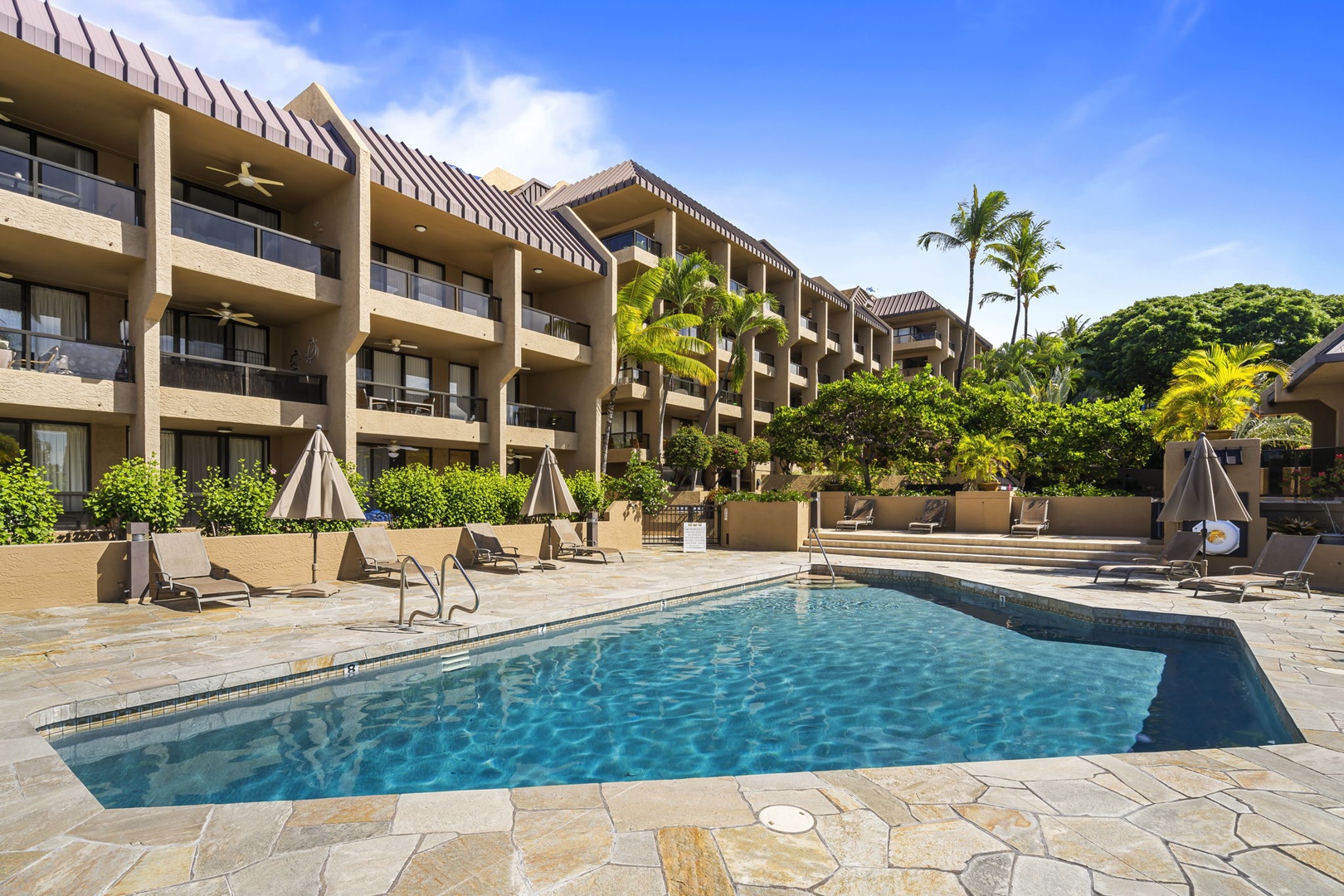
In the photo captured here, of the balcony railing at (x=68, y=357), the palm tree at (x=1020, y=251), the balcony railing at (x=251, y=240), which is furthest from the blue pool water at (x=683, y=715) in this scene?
the palm tree at (x=1020, y=251)

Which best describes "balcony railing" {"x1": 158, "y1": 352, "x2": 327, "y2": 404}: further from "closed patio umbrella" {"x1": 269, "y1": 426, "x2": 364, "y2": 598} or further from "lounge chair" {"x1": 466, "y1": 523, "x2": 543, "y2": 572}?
"closed patio umbrella" {"x1": 269, "y1": 426, "x2": 364, "y2": 598}

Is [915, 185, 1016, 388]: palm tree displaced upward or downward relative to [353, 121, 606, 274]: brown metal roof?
upward

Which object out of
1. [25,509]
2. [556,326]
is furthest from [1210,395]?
[25,509]

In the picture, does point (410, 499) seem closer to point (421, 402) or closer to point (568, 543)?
point (568, 543)

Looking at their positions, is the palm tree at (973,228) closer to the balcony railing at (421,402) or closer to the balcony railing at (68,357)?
the balcony railing at (421,402)

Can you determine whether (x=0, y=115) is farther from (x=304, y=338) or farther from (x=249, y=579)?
(x=249, y=579)

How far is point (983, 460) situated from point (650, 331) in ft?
38.7

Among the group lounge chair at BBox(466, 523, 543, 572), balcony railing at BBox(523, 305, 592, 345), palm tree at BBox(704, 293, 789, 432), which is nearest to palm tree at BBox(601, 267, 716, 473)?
balcony railing at BBox(523, 305, 592, 345)

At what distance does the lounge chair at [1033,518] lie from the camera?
1866cm

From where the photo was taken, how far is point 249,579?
11.4m

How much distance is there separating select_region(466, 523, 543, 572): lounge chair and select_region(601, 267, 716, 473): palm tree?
8129mm

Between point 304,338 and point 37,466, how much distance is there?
237 inches

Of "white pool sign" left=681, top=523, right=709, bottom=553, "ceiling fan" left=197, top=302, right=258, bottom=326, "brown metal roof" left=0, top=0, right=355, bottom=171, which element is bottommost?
"white pool sign" left=681, top=523, right=709, bottom=553

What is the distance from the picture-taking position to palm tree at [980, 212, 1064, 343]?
3594 cm
